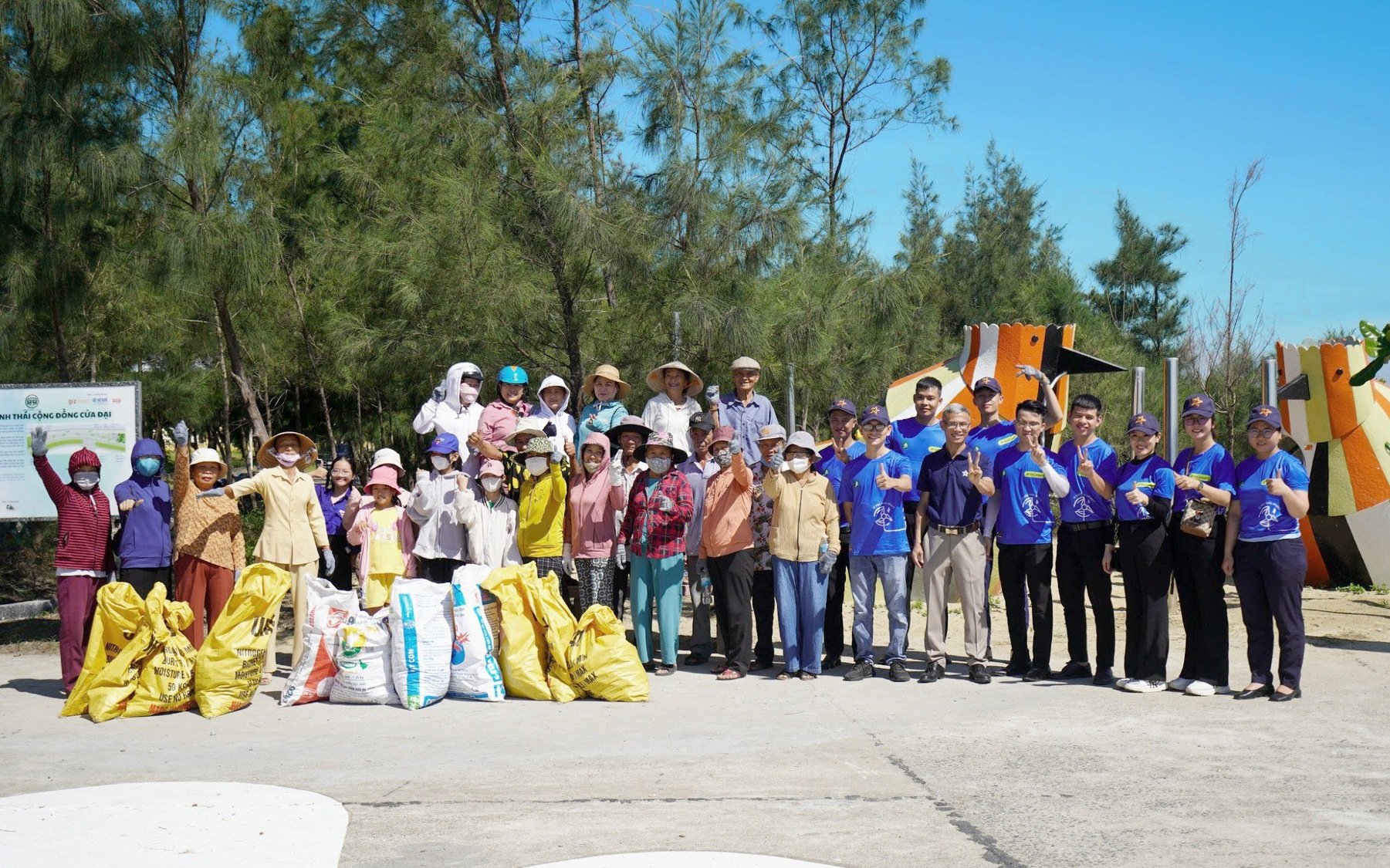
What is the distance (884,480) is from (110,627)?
184 inches

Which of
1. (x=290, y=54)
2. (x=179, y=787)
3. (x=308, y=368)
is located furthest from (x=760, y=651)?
(x=308, y=368)

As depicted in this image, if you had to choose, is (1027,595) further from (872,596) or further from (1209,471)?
(1209,471)

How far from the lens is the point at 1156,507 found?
7.24 meters

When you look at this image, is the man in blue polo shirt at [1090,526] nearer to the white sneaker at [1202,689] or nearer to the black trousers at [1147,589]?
the black trousers at [1147,589]

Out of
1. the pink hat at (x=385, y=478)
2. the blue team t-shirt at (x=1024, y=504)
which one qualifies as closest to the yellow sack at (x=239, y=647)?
the pink hat at (x=385, y=478)

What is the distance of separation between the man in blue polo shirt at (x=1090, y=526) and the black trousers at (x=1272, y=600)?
0.77 m

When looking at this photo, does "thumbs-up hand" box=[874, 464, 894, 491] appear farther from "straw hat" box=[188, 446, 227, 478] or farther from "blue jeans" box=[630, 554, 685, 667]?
"straw hat" box=[188, 446, 227, 478]

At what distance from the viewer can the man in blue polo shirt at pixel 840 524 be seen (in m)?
8.20

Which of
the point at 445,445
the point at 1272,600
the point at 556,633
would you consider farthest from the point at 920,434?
the point at 445,445

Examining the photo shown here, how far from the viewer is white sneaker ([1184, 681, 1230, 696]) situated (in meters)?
7.14

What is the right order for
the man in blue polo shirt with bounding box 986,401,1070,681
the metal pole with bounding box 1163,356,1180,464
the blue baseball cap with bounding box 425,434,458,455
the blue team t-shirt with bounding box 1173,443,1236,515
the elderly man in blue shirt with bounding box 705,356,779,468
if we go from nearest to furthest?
the blue team t-shirt with bounding box 1173,443,1236,515 < the man in blue polo shirt with bounding box 986,401,1070,681 < the blue baseball cap with bounding box 425,434,458,455 < the elderly man in blue shirt with bounding box 705,356,779,468 < the metal pole with bounding box 1163,356,1180,464

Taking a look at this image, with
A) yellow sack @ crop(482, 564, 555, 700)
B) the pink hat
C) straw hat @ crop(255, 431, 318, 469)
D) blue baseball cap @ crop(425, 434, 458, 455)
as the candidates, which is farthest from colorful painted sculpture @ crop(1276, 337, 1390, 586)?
A: straw hat @ crop(255, 431, 318, 469)

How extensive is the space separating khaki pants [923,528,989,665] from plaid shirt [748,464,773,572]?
3.40 ft

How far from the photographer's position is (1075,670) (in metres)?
7.80
